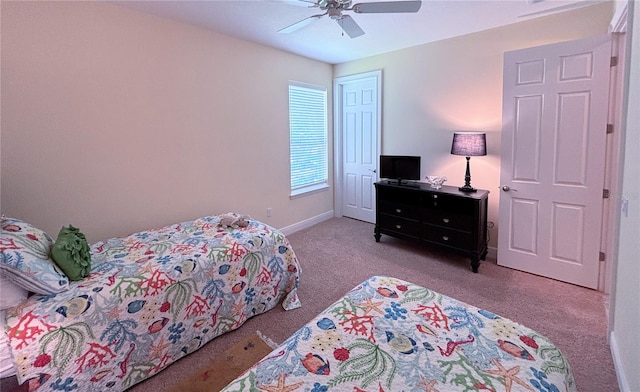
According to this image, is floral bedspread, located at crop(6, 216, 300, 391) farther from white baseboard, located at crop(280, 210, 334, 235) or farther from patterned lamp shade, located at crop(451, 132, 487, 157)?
patterned lamp shade, located at crop(451, 132, 487, 157)

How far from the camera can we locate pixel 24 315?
5.15 feet

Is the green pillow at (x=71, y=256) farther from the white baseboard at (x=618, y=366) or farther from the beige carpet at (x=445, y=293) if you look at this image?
the white baseboard at (x=618, y=366)

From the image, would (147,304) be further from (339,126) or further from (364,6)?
(339,126)

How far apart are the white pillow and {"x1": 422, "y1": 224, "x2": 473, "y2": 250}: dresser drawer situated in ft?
11.4

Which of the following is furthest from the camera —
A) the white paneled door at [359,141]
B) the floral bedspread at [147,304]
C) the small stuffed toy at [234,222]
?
the white paneled door at [359,141]

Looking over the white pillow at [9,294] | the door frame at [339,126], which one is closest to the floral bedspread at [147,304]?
the white pillow at [9,294]

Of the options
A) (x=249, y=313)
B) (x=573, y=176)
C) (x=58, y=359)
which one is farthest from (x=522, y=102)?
(x=58, y=359)

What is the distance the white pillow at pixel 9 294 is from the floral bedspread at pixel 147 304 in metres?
0.04

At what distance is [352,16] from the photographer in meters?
3.04

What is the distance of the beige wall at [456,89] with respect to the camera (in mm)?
3105

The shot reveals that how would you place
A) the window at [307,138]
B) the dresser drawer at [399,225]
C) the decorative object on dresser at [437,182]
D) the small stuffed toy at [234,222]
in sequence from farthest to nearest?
the window at [307,138]
the dresser drawer at [399,225]
the decorative object on dresser at [437,182]
the small stuffed toy at [234,222]

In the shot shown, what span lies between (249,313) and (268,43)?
3.13 metres

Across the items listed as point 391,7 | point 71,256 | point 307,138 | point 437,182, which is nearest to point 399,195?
point 437,182

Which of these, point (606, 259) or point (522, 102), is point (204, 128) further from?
point (606, 259)
